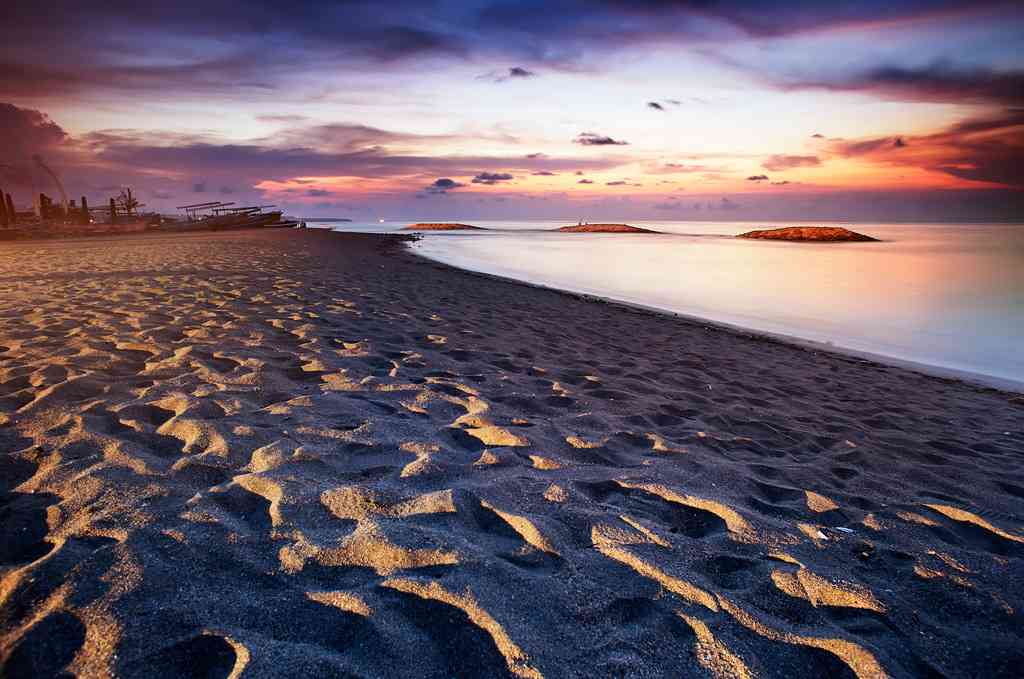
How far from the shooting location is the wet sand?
1.65 metres

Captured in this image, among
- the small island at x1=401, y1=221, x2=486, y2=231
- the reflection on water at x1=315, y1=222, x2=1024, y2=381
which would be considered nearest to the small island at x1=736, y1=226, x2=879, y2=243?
the reflection on water at x1=315, y1=222, x2=1024, y2=381

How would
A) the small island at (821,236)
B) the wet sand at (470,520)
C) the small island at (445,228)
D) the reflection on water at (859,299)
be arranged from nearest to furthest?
the wet sand at (470,520), the reflection on water at (859,299), the small island at (821,236), the small island at (445,228)

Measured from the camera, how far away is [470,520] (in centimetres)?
236

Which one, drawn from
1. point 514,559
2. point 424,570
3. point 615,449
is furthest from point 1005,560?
point 424,570

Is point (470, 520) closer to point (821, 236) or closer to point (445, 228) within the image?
point (821, 236)

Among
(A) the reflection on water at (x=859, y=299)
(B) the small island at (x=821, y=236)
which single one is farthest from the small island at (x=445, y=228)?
(A) the reflection on water at (x=859, y=299)

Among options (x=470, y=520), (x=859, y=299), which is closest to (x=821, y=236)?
(x=859, y=299)

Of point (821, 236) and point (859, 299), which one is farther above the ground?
point (821, 236)

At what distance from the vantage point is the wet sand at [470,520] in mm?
1651

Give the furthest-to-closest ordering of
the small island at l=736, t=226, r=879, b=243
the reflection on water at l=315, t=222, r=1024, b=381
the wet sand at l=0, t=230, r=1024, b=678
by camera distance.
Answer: the small island at l=736, t=226, r=879, b=243 < the reflection on water at l=315, t=222, r=1024, b=381 < the wet sand at l=0, t=230, r=1024, b=678

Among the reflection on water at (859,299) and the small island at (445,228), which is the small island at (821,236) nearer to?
the reflection on water at (859,299)

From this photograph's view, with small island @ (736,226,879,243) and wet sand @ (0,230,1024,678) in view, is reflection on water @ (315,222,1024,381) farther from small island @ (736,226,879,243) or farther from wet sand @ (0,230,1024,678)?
small island @ (736,226,879,243)

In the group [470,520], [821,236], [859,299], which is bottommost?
[859,299]

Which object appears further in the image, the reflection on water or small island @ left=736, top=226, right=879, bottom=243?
small island @ left=736, top=226, right=879, bottom=243
